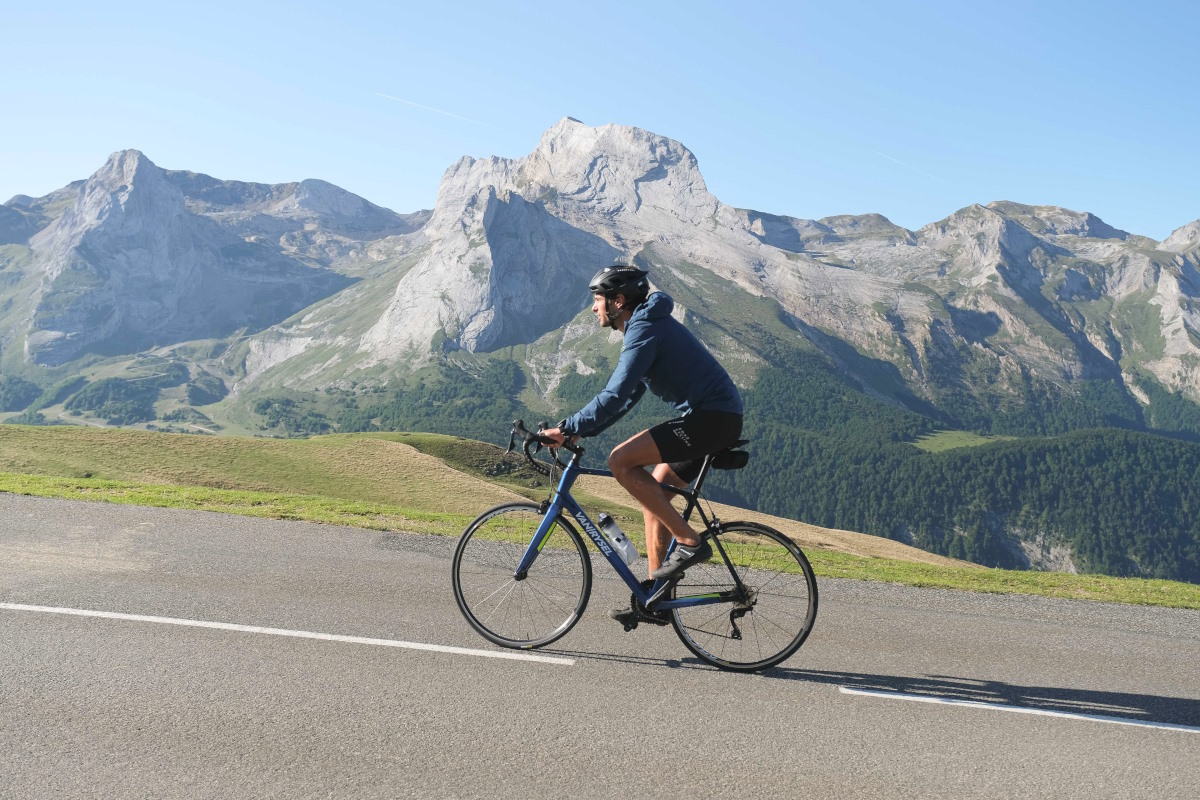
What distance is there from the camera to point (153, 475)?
44.3 m

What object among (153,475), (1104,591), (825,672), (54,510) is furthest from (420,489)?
(825,672)

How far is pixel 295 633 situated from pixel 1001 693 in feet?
22.6

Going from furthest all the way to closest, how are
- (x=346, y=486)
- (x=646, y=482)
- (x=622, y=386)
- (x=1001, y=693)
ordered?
(x=346, y=486)
(x=646, y=482)
(x=1001, y=693)
(x=622, y=386)

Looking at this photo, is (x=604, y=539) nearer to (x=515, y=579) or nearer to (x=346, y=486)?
(x=515, y=579)

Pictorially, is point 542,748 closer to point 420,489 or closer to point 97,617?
point 97,617

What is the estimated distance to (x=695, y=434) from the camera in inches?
307

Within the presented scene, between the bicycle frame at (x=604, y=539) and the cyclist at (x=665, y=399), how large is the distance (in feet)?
0.46

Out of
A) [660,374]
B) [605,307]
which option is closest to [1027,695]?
[660,374]

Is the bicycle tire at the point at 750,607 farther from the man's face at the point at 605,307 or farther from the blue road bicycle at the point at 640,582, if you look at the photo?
the man's face at the point at 605,307

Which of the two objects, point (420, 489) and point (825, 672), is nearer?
point (825, 672)

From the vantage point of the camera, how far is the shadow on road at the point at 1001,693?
24.6ft

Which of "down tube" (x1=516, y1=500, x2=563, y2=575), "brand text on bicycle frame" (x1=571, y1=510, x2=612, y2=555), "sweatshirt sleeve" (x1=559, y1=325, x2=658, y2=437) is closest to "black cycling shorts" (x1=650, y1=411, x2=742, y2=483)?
"sweatshirt sleeve" (x1=559, y1=325, x2=658, y2=437)

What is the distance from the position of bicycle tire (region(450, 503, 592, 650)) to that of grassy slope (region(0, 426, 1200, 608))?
20.5 feet

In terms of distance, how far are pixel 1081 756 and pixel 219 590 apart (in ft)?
29.0
